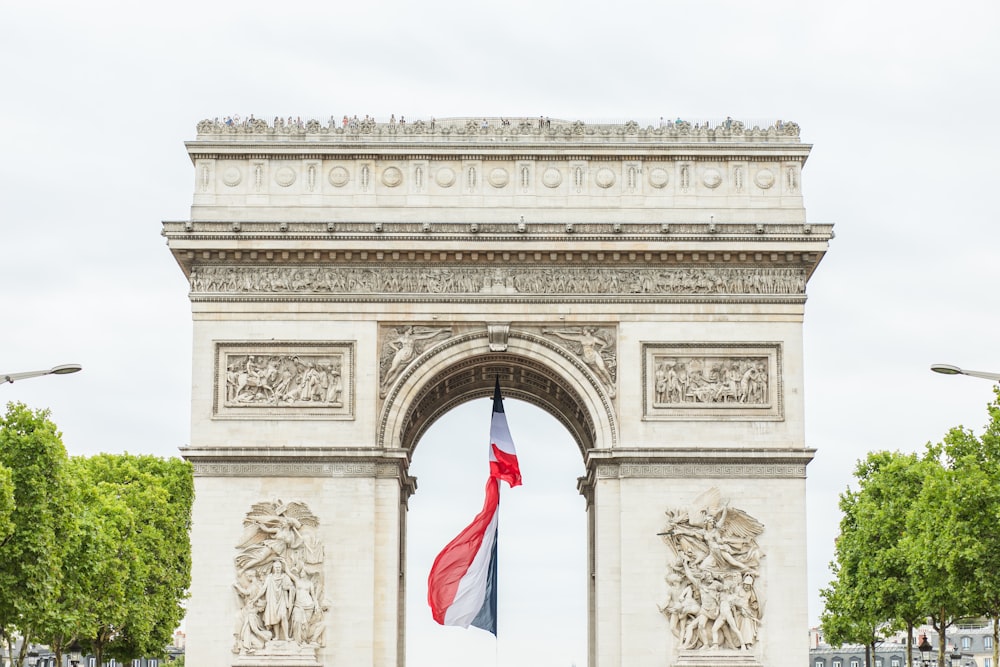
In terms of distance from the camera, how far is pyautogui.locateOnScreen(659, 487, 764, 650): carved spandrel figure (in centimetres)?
4356

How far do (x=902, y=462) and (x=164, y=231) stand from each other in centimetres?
3179

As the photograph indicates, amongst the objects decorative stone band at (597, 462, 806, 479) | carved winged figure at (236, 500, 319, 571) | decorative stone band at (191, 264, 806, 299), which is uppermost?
decorative stone band at (191, 264, 806, 299)

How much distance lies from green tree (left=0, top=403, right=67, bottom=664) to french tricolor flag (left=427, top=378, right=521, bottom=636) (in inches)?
414

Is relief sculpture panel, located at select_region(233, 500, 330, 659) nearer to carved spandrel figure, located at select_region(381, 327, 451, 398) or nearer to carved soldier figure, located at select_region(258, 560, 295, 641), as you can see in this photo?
carved soldier figure, located at select_region(258, 560, 295, 641)

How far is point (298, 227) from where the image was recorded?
45031 millimetres

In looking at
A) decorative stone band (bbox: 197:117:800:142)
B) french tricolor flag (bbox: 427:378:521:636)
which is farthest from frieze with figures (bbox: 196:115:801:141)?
french tricolor flag (bbox: 427:378:521:636)

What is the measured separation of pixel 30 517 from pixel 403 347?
11499 mm

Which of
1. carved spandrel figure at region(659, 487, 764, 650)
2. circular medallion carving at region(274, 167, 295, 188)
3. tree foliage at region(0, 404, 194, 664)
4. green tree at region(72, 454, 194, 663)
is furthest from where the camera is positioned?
green tree at region(72, 454, 194, 663)

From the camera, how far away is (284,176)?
4616 cm


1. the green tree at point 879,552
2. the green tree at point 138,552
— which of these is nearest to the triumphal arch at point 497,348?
the green tree at point 138,552

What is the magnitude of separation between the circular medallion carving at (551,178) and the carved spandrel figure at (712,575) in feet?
30.1

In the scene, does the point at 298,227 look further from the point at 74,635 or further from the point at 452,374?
the point at 74,635

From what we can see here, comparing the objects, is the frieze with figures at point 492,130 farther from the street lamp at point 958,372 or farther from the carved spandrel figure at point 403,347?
the street lamp at point 958,372

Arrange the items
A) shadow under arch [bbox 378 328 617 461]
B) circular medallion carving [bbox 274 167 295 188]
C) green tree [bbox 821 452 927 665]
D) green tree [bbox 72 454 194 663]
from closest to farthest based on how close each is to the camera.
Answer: shadow under arch [bbox 378 328 617 461] < circular medallion carving [bbox 274 167 295 188] < green tree [bbox 72 454 194 663] < green tree [bbox 821 452 927 665]
